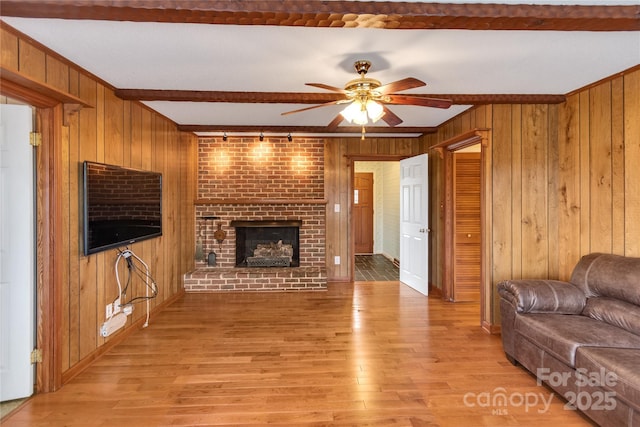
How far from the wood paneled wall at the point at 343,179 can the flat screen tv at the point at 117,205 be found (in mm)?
2544

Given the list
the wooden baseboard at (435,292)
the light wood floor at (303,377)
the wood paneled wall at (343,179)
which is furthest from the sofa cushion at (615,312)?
the wood paneled wall at (343,179)

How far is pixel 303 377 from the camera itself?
243 cm

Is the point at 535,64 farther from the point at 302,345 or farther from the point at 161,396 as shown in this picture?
the point at 161,396

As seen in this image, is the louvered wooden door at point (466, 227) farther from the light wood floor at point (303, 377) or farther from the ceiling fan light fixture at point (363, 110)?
the ceiling fan light fixture at point (363, 110)

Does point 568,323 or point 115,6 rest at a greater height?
point 115,6

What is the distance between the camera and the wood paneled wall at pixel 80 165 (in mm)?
2215

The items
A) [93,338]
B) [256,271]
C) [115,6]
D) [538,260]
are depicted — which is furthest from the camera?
[256,271]

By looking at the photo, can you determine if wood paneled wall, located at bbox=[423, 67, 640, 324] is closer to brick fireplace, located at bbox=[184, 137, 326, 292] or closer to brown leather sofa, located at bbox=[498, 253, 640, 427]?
brown leather sofa, located at bbox=[498, 253, 640, 427]

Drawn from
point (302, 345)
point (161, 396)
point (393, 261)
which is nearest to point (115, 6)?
point (161, 396)

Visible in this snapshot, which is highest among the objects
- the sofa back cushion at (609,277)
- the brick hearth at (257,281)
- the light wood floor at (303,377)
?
the sofa back cushion at (609,277)

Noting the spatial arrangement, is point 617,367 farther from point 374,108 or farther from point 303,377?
point 374,108

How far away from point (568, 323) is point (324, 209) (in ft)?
11.5

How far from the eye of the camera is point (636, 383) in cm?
162

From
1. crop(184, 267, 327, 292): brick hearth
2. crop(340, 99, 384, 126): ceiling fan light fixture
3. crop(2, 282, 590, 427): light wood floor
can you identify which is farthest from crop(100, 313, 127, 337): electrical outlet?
crop(340, 99, 384, 126): ceiling fan light fixture
